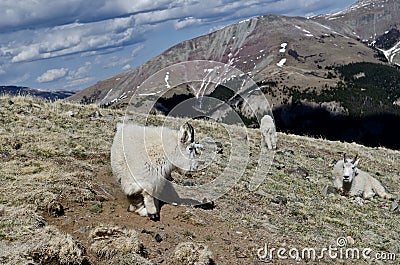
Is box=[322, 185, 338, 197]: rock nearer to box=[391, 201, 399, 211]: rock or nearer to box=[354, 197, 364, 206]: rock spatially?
box=[354, 197, 364, 206]: rock

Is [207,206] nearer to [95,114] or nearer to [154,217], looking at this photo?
[154,217]

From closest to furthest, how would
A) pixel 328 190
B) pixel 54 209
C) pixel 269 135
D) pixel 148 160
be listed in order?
pixel 54 209
pixel 148 160
pixel 328 190
pixel 269 135

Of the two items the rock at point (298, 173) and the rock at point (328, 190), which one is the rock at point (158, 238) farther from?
the rock at point (298, 173)

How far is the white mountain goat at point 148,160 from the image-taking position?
10.1m

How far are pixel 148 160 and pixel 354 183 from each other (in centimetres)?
1199

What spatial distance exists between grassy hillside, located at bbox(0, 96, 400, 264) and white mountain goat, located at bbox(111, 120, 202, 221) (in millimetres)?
561

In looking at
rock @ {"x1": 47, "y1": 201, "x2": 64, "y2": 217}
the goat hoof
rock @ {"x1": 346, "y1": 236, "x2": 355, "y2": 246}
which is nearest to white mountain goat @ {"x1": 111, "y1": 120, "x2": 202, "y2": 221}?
the goat hoof

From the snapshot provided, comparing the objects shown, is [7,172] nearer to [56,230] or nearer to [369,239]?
[56,230]

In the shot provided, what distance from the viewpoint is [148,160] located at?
10250 mm

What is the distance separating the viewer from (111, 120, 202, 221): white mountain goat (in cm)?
1009

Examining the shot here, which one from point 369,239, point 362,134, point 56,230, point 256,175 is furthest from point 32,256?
point 362,134

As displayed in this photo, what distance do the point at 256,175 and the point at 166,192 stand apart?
24.2 feet

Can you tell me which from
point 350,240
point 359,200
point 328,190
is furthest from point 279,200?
point 359,200

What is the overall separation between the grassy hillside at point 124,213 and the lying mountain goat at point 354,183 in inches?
25.5
